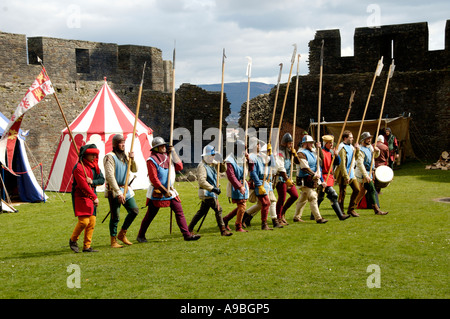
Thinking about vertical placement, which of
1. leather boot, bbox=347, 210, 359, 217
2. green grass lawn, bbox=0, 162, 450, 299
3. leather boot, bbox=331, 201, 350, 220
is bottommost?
green grass lawn, bbox=0, 162, 450, 299

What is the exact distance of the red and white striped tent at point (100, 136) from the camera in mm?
16547

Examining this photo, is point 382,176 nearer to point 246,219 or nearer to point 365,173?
point 365,173

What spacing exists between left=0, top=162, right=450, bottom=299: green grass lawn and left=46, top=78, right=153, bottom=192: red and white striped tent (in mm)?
5814

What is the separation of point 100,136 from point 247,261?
409 inches

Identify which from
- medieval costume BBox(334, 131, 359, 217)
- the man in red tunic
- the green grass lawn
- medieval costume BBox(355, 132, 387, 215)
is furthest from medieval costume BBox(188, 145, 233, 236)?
medieval costume BBox(355, 132, 387, 215)

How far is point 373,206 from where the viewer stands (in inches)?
418

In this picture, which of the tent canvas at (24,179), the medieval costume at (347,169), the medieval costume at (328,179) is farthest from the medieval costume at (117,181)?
the tent canvas at (24,179)

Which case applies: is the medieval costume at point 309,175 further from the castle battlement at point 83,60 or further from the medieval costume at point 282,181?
the castle battlement at point 83,60

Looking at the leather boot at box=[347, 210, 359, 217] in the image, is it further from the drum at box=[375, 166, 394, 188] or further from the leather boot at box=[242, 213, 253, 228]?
the leather boot at box=[242, 213, 253, 228]

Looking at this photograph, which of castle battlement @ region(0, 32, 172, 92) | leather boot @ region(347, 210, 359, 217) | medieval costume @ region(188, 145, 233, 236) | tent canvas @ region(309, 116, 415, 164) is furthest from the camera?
castle battlement @ region(0, 32, 172, 92)

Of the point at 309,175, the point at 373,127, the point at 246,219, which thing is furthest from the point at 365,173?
the point at 373,127

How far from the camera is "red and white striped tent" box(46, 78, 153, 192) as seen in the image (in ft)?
54.3

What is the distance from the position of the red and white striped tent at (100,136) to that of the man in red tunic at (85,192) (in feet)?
28.5

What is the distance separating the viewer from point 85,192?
7.47m
